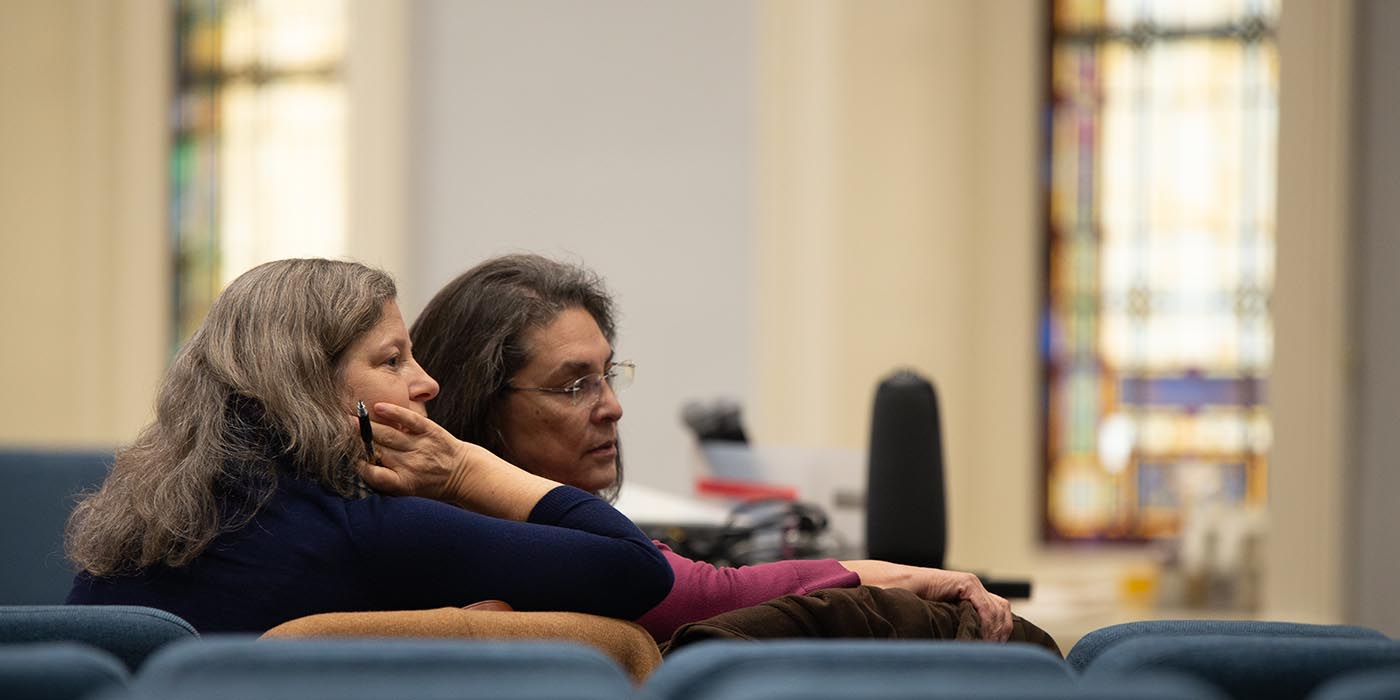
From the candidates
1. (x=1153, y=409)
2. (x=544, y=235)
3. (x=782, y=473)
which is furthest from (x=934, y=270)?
(x=782, y=473)

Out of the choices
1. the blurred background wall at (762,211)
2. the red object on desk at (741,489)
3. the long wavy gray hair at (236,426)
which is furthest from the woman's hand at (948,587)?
the blurred background wall at (762,211)

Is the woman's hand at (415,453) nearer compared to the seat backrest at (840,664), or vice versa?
the seat backrest at (840,664)

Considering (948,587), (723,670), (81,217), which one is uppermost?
(81,217)

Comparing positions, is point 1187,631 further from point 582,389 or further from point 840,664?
point 582,389

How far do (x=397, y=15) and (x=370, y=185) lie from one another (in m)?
0.67

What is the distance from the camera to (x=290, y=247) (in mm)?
7383

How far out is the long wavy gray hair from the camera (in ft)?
5.97

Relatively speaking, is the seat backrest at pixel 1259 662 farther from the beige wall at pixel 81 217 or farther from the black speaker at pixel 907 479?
the beige wall at pixel 81 217

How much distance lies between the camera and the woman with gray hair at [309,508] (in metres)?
1.80

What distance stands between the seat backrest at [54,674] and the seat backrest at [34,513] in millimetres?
2620

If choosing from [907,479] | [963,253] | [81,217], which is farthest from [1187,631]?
[81,217]

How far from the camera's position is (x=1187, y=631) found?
5.33 ft

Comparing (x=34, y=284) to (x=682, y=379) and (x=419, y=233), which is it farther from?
(x=682, y=379)

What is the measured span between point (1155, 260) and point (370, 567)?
6184mm
